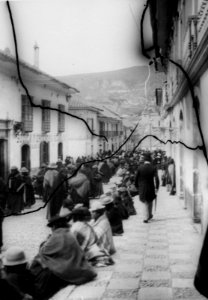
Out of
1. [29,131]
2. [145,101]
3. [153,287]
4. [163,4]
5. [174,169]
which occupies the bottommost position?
[153,287]

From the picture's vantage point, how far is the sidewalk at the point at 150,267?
2.20 m

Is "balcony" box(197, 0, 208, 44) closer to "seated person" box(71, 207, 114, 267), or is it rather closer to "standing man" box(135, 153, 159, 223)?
"seated person" box(71, 207, 114, 267)

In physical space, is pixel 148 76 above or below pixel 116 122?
above

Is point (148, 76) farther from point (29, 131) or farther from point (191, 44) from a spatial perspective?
point (29, 131)

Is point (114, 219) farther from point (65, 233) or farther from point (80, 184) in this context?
point (65, 233)

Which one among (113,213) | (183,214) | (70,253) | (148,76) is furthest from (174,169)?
(148,76)

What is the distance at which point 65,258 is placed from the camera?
2.71 m

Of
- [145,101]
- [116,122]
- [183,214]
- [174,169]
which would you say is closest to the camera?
[145,101]

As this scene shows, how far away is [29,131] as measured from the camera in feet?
6.99

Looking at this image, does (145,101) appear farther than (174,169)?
No

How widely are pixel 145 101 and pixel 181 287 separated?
1014 millimetres

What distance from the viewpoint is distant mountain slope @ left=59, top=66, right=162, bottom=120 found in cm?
200

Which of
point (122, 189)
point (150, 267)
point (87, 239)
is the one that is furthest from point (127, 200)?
point (150, 267)

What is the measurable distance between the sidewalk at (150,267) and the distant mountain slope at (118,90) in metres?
0.75
